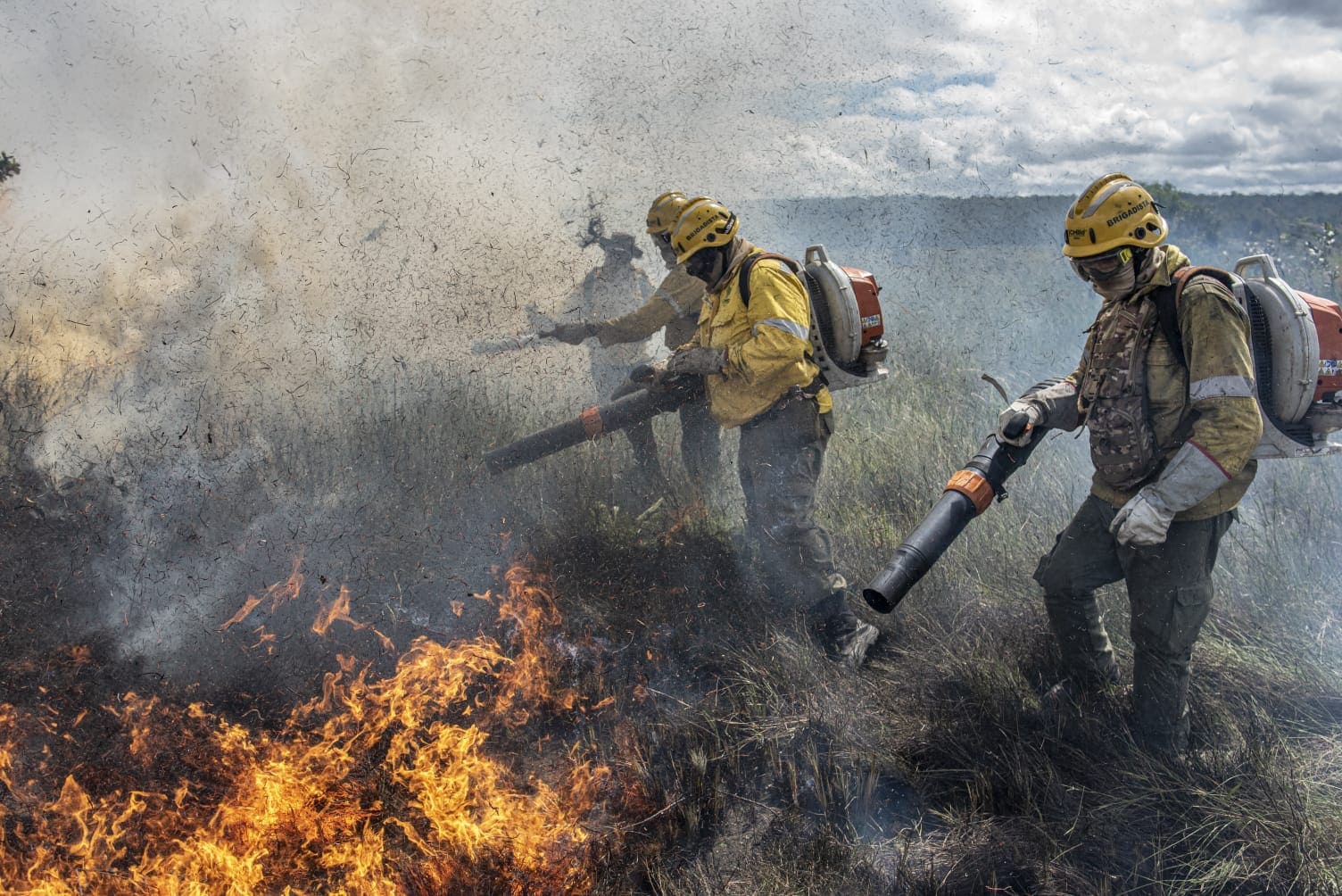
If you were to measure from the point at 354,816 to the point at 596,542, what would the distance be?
191 centimetres

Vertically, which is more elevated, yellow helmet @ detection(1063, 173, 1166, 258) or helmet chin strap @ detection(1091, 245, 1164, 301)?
yellow helmet @ detection(1063, 173, 1166, 258)

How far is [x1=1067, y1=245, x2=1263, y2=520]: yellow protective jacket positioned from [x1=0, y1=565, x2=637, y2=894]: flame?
8.09 ft

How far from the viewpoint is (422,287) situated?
5.91 meters

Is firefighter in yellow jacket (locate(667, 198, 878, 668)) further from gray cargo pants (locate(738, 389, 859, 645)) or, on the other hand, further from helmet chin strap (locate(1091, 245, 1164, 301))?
helmet chin strap (locate(1091, 245, 1164, 301))

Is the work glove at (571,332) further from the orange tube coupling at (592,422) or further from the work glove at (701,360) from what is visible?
the work glove at (701,360)

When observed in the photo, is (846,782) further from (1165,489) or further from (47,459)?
(47,459)

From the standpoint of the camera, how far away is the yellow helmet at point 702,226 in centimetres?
394

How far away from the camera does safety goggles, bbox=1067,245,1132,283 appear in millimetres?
2746

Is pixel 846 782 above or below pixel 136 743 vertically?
below

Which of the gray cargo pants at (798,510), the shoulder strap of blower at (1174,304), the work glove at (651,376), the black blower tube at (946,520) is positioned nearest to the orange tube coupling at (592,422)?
the work glove at (651,376)

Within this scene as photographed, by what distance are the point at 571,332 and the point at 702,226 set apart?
5.20ft

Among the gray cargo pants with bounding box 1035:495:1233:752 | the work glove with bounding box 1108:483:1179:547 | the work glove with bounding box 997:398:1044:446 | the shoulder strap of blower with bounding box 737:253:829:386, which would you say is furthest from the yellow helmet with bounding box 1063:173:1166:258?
the shoulder strap of blower with bounding box 737:253:829:386

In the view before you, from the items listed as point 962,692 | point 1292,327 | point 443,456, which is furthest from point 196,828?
point 1292,327

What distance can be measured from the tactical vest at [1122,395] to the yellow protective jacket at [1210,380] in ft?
0.15
